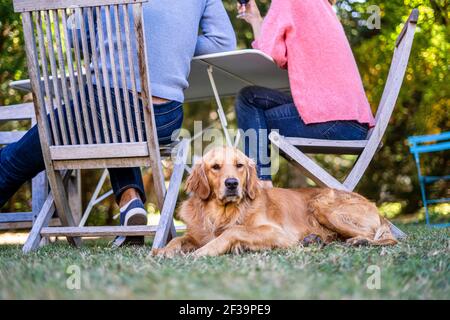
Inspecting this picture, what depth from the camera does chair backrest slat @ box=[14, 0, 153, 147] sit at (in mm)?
3238

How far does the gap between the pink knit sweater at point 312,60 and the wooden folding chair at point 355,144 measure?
0.50ft

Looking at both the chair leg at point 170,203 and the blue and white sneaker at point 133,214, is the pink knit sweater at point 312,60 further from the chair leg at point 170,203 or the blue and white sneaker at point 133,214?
the blue and white sneaker at point 133,214

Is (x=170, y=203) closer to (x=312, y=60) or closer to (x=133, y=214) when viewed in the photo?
(x=133, y=214)

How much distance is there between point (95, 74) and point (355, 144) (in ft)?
5.72

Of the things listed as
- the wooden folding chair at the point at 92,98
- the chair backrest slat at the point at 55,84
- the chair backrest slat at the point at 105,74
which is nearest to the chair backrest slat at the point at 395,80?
the wooden folding chair at the point at 92,98

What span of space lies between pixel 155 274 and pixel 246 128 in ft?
6.71

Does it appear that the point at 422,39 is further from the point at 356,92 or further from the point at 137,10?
the point at 137,10

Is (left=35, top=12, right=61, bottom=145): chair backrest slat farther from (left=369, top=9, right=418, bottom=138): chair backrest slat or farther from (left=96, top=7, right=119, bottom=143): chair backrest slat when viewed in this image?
(left=369, top=9, right=418, bottom=138): chair backrest slat

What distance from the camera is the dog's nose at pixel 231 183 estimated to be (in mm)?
3337

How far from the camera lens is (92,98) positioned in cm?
332

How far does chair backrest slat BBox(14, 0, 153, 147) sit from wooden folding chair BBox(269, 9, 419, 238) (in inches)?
36.3

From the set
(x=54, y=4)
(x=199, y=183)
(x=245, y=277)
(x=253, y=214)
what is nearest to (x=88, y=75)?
(x=54, y=4)

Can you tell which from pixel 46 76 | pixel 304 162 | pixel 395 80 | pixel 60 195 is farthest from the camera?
pixel 395 80

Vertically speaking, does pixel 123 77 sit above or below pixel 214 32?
below
